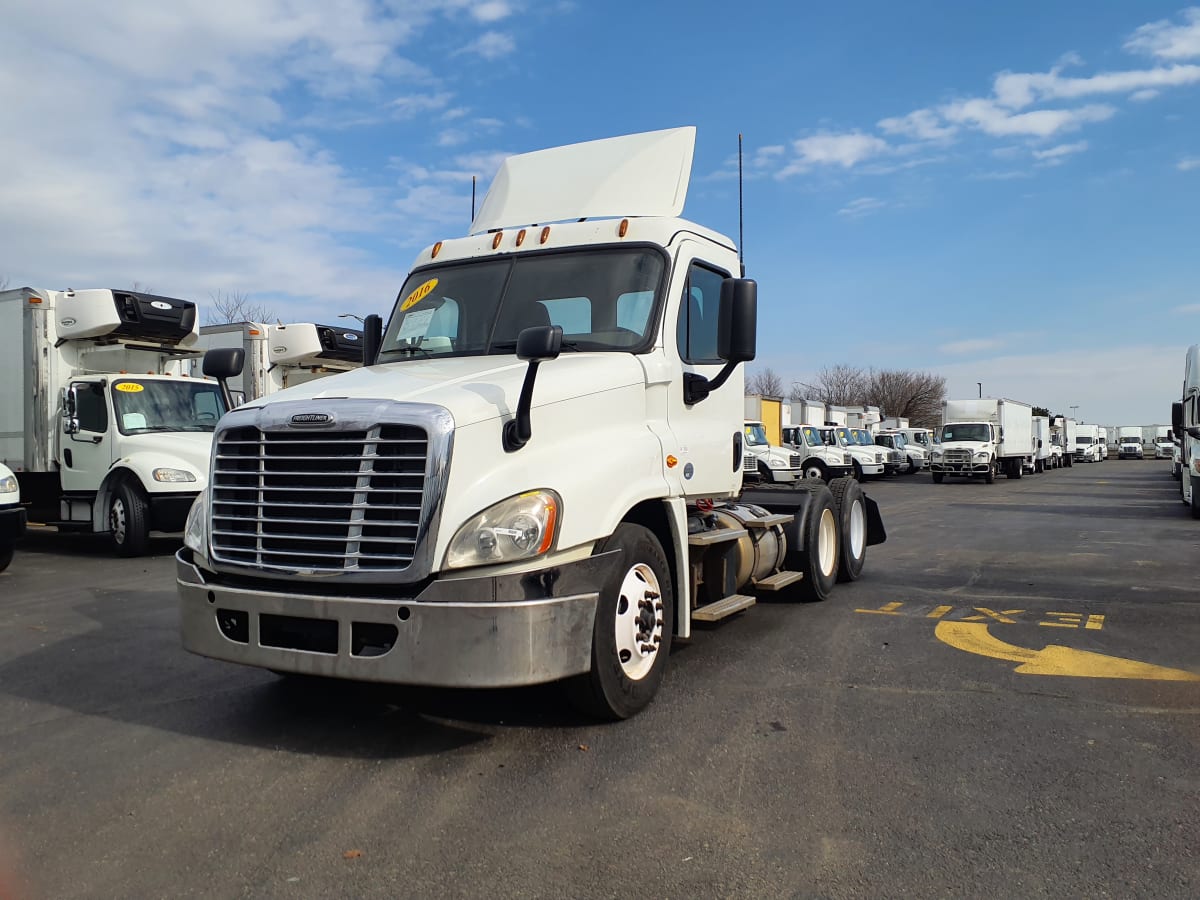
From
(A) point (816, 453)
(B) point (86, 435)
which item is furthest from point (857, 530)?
(A) point (816, 453)

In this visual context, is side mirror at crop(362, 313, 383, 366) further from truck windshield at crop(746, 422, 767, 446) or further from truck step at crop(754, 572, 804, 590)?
truck windshield at crop(746, 422, 767, 446)

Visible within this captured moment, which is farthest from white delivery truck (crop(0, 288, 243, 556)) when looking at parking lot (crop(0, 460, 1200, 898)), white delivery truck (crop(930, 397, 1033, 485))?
white delivery truck (crop(930, 397, 1033, 485))

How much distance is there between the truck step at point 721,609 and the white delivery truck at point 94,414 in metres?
7.89

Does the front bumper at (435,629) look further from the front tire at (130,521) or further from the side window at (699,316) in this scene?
the front tire at (130,521)

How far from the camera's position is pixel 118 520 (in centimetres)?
1139

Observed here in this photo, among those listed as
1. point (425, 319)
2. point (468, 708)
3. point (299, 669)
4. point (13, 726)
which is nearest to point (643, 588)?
point (468, 708)

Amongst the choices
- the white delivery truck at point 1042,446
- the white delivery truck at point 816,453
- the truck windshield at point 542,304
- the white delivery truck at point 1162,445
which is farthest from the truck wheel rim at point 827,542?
the white delivery truck at point 1162,445

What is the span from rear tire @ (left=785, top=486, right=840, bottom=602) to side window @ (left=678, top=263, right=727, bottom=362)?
2.65 meters

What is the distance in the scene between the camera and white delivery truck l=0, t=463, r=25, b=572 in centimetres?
921

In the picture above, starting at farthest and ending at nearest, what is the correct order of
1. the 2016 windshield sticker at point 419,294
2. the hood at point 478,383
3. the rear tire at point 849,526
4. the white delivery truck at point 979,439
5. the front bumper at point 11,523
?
the white delivery truck at point 979,439 → the front bumper at point 11,523 → the rear tire at point 849,526 → the 2016 windshield sticker at point 419,294 → the hood at point 478,383

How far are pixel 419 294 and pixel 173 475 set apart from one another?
6.82 m

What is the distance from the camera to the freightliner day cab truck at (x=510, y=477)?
3.94m

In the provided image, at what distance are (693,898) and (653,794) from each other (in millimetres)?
811

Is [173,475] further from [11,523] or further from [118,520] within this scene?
[11,523]
